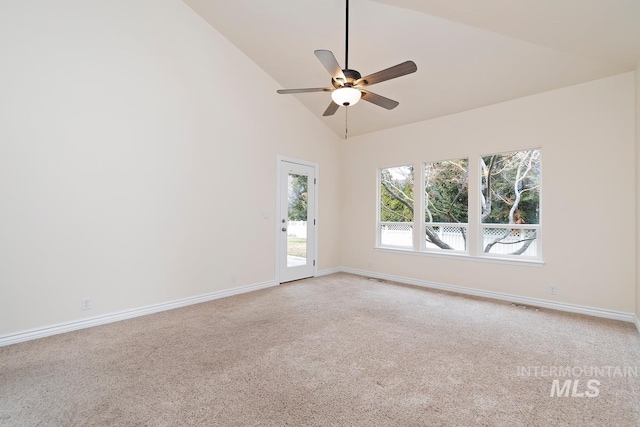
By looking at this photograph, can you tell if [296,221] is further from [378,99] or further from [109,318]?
[109,318]

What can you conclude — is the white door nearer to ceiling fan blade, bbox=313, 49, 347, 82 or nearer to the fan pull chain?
the fan pull chain

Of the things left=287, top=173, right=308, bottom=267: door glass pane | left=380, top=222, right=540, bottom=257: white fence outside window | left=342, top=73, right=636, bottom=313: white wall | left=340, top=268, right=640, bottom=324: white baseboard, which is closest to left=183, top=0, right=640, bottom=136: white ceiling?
left=342, top=73, right=636, bottom=313: white wall

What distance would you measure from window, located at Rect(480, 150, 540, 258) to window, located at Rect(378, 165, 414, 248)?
121cm

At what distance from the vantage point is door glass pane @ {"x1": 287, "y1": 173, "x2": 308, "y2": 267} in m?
5.18

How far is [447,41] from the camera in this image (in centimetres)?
338

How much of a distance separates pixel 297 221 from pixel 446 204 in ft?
8.27

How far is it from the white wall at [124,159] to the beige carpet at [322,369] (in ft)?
1.93

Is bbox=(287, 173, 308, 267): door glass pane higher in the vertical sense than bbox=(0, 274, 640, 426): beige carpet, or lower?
higher

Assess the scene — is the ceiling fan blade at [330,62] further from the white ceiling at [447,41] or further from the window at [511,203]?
the window at [511,203]

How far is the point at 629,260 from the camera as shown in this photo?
3.29 m

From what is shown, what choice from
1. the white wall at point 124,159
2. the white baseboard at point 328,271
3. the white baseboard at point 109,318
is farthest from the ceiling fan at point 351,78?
the white baseboard at point 328,271

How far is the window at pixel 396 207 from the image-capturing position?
5.29 metres

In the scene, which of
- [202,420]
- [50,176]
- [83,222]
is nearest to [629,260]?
[202,420]

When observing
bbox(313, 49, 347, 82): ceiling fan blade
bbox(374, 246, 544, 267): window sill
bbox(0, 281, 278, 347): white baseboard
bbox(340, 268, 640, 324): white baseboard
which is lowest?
bbox(0, 281, 278, 347): white baseboard
